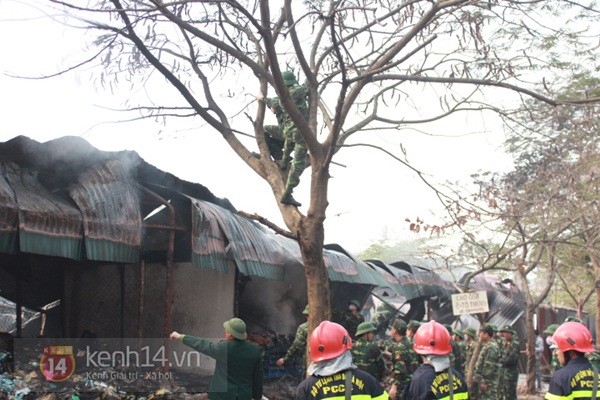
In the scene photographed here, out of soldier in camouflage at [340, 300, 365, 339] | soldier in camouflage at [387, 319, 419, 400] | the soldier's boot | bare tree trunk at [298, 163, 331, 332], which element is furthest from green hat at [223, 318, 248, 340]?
soldier in camouflage at [340, 300, 365, 339]

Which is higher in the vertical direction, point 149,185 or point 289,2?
point 289,2

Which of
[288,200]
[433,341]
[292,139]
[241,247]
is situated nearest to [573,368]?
[433,341]

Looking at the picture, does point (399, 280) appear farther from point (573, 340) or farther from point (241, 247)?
point (573, 340)

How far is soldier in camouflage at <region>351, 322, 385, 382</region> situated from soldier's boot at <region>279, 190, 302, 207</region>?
6.31 feet

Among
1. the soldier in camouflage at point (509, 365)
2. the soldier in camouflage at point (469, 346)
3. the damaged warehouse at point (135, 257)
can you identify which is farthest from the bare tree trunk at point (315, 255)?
the soldier in camouflage at point (469, 346)

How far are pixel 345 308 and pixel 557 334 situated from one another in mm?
11003

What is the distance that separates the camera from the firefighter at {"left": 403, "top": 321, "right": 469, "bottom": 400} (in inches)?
212

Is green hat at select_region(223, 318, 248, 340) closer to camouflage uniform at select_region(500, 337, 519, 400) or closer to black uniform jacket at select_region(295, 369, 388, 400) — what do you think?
black uniform jacket at select_region(295, 369, 388, 400)

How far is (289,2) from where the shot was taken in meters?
8.01

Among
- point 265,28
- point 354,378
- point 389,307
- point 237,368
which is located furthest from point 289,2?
point 389,307

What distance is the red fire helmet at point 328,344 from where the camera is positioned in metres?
5.13

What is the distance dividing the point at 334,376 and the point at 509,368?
29.1 ft

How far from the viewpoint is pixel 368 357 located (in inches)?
379

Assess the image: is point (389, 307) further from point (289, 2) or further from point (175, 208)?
point (289, 2)
